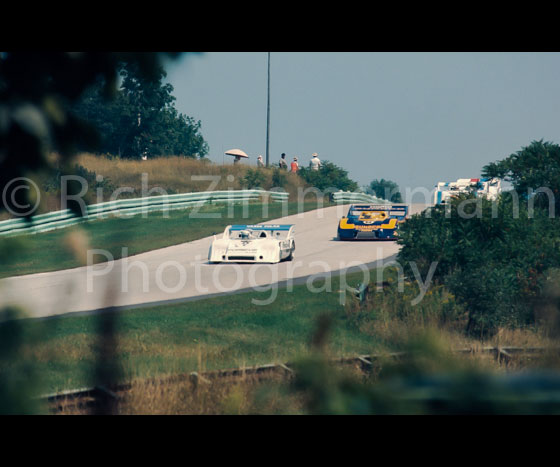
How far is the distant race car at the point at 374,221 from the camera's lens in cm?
2498

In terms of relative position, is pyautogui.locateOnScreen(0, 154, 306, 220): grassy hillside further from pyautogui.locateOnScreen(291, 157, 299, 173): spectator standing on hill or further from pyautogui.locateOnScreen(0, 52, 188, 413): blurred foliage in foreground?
pyautogui.locateOnScreen(0, 52, 188, 413): blurred foliage in foreground

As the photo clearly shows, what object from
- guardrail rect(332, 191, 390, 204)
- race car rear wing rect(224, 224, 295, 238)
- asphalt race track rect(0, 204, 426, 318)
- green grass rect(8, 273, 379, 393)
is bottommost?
green grass rect(8, 273, 379, 393)

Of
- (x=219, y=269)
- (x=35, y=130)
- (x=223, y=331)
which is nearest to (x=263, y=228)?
(x=219, y=269)

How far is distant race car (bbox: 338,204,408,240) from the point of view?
24984 millimetres

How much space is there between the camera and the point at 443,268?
50.2 feet

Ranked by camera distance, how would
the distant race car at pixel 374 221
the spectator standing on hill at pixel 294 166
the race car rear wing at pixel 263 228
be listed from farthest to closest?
the spectator standing on hill at pixel 294 166 → the distant race car at pixel 374 221 → the race car rear wing at pixel 263 228

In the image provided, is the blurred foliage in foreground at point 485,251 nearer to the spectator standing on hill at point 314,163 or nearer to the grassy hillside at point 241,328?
the grassy hillside at point 241,328

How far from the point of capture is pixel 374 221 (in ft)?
82.3

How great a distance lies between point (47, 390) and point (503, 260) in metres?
14.0

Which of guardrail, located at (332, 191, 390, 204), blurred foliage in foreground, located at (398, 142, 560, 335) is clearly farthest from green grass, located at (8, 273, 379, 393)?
guardrail, located at (332, 191, 390, 204)

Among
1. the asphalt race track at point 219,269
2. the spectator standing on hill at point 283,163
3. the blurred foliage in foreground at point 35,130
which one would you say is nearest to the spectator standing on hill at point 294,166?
the spectator standing on hill at point 283,163

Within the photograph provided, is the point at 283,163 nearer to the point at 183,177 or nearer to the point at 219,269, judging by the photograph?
the point at 183,177

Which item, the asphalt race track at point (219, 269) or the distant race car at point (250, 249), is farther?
the distant race car at point (250, 249)
